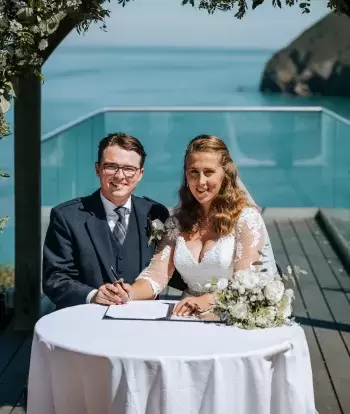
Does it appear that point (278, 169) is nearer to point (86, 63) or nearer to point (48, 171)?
point (48, 171)

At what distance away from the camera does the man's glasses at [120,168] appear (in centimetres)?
413

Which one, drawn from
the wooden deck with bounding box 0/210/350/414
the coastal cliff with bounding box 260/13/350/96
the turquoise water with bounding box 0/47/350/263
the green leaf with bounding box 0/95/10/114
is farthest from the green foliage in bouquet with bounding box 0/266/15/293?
the coastal cliff with bounding box 260/13/350/96

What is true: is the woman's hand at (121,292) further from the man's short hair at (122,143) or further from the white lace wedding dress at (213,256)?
the man's short hair at (122,143)

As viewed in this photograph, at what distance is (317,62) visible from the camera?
96.7 feet

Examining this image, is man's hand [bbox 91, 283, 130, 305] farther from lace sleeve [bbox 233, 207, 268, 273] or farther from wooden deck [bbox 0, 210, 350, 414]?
wooden deck [bbox 0, 210, 350, 414]

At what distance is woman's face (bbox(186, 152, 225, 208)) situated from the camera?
160 inches

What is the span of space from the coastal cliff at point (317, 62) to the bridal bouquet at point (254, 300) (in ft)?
82.9

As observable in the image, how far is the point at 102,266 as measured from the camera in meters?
4.26

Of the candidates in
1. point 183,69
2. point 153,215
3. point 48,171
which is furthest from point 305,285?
point 183,69

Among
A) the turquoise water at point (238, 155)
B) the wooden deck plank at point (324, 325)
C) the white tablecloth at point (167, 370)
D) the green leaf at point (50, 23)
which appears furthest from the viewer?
the turquoise water at point (238, 155)

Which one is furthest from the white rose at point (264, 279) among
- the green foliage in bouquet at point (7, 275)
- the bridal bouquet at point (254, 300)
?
the green foliage in bouquet at point (7, 275)

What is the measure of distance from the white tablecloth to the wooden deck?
1300mm

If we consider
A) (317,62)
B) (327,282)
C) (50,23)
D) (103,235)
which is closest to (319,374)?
(103,235)

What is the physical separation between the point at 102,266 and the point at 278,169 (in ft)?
24.4
